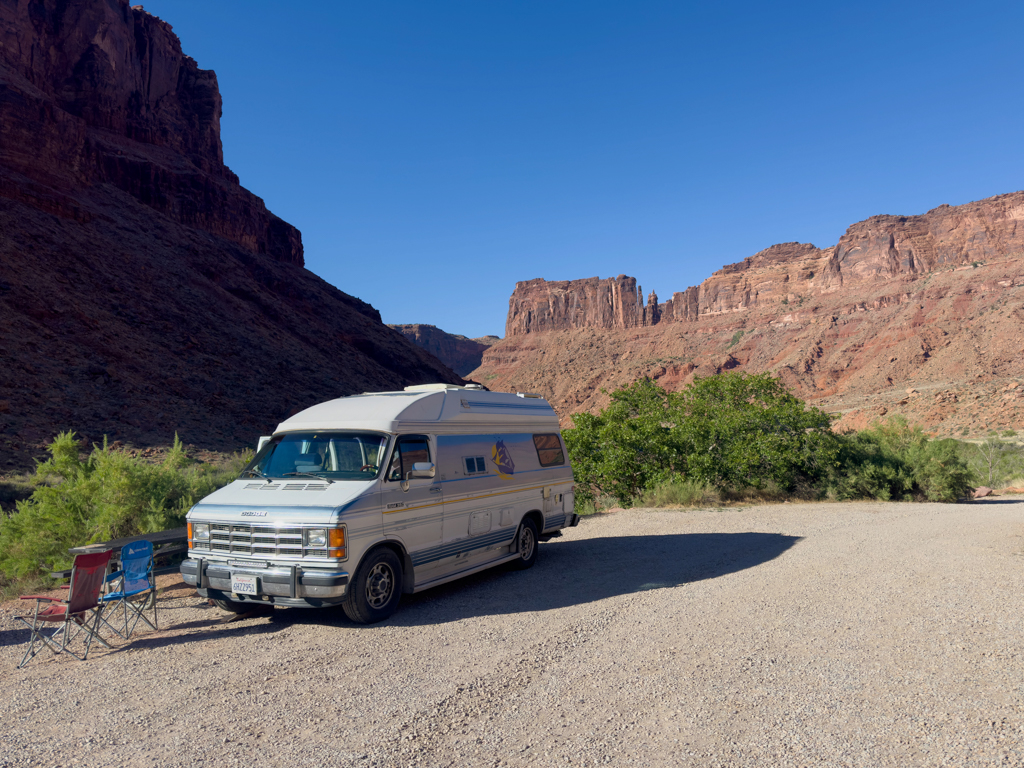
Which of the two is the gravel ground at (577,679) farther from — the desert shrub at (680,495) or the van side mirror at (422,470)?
the desert shrub at (680,495)

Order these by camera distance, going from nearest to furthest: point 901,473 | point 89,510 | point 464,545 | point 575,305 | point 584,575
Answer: point 464,545 < point 584,575 < point 89,510 < point 901,473 < point 575,305

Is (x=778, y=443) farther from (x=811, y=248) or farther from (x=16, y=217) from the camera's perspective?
(x=811, y=248)

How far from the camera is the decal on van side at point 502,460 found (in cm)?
862

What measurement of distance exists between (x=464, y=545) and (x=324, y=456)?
208 cm

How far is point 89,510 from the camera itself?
9516mm

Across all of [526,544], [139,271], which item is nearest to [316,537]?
[526,544]

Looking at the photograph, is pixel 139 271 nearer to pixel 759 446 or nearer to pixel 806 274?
pixel 759 446

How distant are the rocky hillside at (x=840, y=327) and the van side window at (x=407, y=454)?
48219 millimetres

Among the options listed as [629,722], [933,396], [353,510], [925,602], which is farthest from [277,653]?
[933,396]

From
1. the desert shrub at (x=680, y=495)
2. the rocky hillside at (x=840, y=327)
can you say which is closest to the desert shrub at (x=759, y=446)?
the desert shrub at (x=680, y=495)

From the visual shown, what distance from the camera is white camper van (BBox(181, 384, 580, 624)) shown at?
20.2 feet

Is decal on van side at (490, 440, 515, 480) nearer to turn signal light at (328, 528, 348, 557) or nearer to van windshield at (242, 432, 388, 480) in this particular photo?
van windshield at (242, 432, 388, 480)

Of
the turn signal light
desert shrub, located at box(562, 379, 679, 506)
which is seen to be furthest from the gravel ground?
desert shrub, located at box(562, 379, 679, 506)

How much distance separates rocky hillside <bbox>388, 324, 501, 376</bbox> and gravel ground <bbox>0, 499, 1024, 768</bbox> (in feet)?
494
